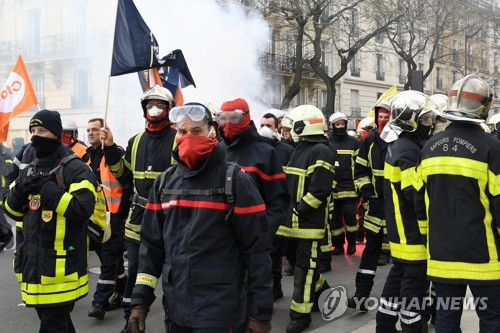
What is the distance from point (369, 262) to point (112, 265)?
8.56ft

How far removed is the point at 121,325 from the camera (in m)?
5.85

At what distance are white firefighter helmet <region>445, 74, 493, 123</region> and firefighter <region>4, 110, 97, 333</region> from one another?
8.35ft

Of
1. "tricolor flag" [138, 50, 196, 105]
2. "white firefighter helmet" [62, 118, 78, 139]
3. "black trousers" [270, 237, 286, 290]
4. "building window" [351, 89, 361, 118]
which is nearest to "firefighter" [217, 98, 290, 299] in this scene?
"black trousers" [270, 237, 286, 290]

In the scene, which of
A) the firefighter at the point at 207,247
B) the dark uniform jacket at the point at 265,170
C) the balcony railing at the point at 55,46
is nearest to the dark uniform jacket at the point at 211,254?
the firefighter at the point at 207,247

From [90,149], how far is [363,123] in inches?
253

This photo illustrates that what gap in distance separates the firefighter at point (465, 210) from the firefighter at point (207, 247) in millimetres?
1267

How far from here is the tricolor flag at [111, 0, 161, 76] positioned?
6.45m

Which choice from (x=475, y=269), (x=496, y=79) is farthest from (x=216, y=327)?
(x=496, y=79)

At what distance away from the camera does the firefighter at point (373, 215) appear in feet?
19.6

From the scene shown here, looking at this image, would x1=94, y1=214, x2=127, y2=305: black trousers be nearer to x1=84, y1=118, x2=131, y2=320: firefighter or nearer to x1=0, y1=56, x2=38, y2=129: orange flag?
x1=84, y1=118, x2=131, y2=320: firefighter

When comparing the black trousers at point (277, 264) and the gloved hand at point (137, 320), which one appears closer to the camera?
the gloved hand at point (137, 320)

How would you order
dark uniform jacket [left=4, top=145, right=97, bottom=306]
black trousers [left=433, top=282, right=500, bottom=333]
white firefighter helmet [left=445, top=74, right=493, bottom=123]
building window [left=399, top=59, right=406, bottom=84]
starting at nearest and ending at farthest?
black trousers [left=433, top=282, right=500, bottom=333] < white firefighter helmet [left=445, top=74, right=493, bottom=123] < dark uniform jacket [left=4, top=145, right=97, bottom=306] < building window [left=399, top=59, right=406, bottom=84]

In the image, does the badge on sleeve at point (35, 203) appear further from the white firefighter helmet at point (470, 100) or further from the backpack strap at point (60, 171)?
the white firefighter helmet at point (470, 100)

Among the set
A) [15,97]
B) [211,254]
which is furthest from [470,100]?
[15,97]
